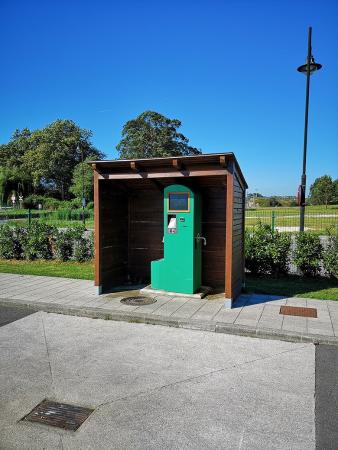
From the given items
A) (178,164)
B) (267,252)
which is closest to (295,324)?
(178,164)

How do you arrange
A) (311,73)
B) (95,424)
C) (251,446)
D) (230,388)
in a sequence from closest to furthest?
(251,446), (95,424), (230,388), (311,73)

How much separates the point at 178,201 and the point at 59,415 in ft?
15.5

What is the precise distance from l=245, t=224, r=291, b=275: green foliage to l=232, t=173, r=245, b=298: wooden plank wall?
133cm

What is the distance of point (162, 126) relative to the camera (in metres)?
54.5

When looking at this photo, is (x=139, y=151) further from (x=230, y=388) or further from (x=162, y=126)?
(x=230, y=388)

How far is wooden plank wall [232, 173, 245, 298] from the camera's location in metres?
6.75

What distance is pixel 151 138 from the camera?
53844 mm

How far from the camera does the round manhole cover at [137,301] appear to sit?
6809 mm

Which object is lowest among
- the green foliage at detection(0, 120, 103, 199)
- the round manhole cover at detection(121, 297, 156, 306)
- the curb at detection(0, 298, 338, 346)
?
the curb at detection(0, 298, 338, 346)

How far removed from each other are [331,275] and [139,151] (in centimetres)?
4721

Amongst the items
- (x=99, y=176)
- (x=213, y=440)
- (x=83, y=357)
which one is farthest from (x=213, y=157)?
(x=213, y=440)

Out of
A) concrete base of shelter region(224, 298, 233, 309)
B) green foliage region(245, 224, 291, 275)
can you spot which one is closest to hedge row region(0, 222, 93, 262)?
green foliage region(245, 224, 291, 275)

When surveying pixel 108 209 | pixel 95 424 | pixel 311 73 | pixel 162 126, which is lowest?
pixel 95 424

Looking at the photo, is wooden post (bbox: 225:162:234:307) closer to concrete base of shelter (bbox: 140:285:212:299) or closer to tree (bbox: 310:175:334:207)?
concrete base of shelter (bbox: 140:285:212:299)
